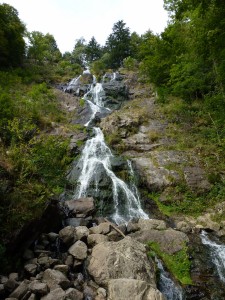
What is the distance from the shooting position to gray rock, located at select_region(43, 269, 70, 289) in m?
6.30

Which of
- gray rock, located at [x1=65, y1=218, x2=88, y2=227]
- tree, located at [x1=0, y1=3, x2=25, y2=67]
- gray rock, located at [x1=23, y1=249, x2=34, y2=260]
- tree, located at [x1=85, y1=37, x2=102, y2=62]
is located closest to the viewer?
gray rock, located at [x1=23, y1=249, x2=34, y2=260]

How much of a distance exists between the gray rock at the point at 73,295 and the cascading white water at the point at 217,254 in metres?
4.69

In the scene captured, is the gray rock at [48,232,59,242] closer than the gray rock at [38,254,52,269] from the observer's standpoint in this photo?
No

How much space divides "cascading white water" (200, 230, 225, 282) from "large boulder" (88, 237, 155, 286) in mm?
2580

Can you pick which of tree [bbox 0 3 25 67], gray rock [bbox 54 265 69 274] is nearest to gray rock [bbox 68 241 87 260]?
gray rock [bbox 54 265 69 274]

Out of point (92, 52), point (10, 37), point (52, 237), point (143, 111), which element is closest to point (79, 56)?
point (92, 52)

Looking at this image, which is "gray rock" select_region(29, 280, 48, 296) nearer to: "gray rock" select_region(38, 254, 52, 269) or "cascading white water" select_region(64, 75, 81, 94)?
"gray rock" select_region(38, 254, 52, 269)

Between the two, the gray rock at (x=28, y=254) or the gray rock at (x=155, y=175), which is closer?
the gray rock at (x=28, y=254)

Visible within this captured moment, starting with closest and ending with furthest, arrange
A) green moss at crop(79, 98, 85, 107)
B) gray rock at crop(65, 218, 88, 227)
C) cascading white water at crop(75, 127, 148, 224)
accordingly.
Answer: gray rock at crop(65, 218, 88, 227)
cascading white water at crop(75, 127, 148, 224)
green moss at crop(79, 98, 85, 107)

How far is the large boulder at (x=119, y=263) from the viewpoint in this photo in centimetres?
684

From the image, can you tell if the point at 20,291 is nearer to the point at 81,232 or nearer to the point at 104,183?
the point at 81,232

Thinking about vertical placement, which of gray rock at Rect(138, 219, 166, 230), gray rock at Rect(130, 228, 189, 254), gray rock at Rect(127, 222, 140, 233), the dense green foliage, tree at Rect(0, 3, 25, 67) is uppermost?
tree at Rect(0, 3, 25, 67)

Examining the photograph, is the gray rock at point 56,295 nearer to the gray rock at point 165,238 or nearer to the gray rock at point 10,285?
the gray rock at point 10,285

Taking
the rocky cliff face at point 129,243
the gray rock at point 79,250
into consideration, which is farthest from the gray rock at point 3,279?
the gray rock at point 79,250
